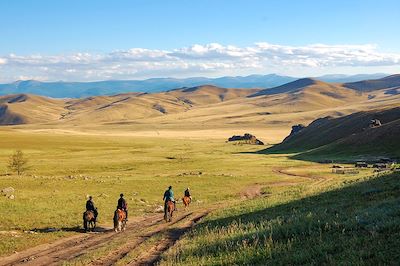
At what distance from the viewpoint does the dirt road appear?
21.1 m

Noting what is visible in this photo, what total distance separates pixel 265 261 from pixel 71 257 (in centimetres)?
1308

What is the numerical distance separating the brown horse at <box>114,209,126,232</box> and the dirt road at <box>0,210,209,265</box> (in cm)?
44

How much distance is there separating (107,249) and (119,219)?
9925 millimetres

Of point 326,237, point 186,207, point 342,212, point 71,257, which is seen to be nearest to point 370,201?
point 342,212

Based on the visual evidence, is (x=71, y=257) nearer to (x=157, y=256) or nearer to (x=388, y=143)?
(x=157, y=256)

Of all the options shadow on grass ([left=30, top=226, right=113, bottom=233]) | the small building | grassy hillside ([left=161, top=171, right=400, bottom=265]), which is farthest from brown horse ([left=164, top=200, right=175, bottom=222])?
the small building

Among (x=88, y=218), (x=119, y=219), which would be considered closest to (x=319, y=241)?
(x=119, y=219)

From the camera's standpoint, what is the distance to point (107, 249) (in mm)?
23641

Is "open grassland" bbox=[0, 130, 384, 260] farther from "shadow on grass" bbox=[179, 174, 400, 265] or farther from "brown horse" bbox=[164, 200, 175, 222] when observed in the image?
"shadow on grass" bbox=[179, 174, 400, 265]

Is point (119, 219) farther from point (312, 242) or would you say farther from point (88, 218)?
point (312, 242)

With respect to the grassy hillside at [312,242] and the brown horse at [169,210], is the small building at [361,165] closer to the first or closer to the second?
the brown horse at [169,210]

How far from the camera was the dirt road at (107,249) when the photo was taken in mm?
21078

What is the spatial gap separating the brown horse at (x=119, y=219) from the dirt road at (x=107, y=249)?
17.5 inches

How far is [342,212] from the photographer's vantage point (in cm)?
2184
